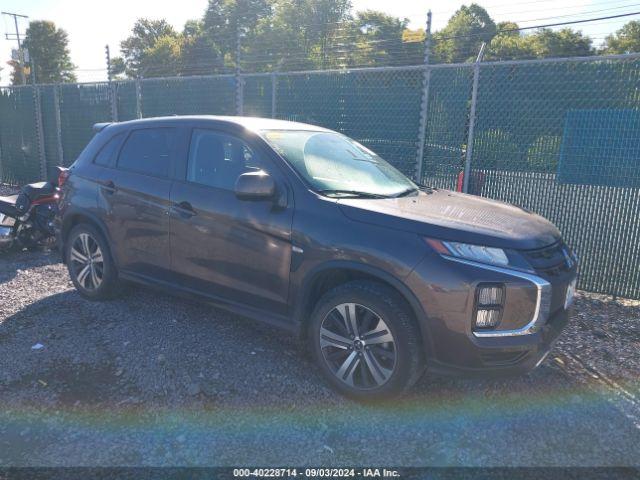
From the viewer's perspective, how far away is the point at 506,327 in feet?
9.55

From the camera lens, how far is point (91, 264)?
4.96m

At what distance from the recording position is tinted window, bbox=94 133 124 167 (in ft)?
15.8

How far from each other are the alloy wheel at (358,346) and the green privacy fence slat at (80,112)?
333 inches

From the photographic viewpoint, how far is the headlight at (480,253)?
293cm

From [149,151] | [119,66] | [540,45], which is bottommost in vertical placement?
[149,151]

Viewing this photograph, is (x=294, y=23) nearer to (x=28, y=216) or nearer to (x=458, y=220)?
(x=28, y=216)

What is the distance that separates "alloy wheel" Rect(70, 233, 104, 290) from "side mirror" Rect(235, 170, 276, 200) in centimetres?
211

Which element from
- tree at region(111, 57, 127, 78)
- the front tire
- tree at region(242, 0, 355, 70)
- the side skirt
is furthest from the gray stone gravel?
tree at region(111, 57, 127, 78)

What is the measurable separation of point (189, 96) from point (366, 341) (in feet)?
22.5

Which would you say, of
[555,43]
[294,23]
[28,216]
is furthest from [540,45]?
[28,216]

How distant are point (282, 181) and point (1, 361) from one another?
2506mm

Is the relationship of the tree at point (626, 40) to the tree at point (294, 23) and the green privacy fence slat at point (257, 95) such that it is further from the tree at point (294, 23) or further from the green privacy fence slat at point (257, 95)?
the green privacy fence slat at point (257, 95)

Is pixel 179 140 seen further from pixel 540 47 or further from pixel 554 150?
pixel 540 47

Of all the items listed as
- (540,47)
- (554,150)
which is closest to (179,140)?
(554,150)
